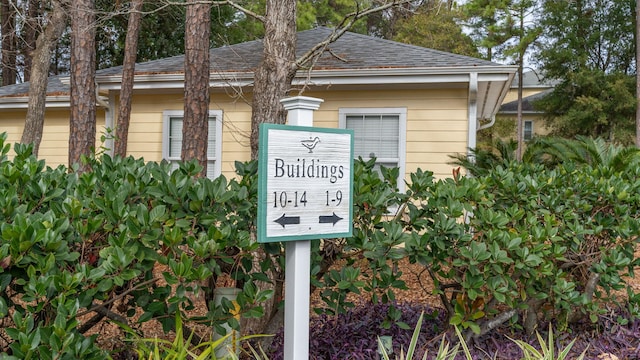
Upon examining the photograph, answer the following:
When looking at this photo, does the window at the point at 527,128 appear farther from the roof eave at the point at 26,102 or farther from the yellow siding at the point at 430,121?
the roof eave at the point at 26,102

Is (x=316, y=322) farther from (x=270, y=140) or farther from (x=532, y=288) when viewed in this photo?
(x=270, y=140)

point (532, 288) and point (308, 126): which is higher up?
point (308, 126)

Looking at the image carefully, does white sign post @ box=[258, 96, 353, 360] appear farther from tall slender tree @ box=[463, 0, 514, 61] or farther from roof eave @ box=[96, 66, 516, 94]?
tall slender tree @ box=[463, 0, 514, 61]

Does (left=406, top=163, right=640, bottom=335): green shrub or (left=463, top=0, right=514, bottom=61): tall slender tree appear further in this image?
(left=463, top=0, right=514, bottom=61): tall slender tree

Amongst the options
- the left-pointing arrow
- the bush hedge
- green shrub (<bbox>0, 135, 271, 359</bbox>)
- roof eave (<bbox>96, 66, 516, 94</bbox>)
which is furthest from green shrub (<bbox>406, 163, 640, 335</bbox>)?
roof eave (<bbox>96, 66, 516, 94</bbox>)

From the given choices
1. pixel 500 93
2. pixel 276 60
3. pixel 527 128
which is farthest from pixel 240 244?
pixel 527 128

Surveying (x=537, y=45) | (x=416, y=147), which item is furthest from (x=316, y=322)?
(x=537, y=45)

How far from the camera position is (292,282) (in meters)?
2.65

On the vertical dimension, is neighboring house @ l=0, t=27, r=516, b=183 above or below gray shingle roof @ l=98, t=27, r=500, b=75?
below

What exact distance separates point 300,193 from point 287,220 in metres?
0.15

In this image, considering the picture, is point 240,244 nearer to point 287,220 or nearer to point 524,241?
point 287,220

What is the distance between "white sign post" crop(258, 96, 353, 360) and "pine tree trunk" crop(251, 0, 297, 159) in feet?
6.21

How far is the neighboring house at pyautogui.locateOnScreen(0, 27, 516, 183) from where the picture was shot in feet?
26.8

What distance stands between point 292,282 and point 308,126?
77cm
